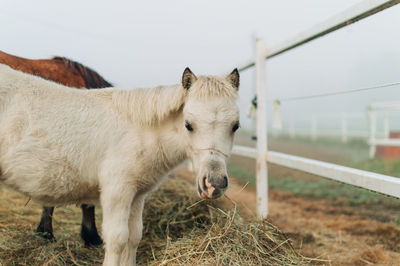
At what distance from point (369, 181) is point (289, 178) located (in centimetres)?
656

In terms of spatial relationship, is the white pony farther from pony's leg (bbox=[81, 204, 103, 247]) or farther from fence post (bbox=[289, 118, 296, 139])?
fence post (bbox=[289, 118, 296, 139])

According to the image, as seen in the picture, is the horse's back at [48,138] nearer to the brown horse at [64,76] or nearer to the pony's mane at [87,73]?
the brown horse at [64,76]

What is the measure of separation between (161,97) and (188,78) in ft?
1.08

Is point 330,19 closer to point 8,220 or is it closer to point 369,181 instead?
point 369,181

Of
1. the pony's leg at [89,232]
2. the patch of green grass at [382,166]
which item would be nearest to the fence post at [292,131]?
the patch of green grass at [382,166]

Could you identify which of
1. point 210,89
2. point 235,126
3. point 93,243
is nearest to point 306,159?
point 235,126

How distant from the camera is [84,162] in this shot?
8.25ft

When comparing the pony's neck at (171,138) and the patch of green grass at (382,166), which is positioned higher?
the pony's neck at (171,138)

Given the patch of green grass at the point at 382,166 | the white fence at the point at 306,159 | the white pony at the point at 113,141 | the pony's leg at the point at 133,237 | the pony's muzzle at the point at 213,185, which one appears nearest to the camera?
the pony's muzzle at the point at 213,185

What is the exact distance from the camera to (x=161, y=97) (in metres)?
2.69

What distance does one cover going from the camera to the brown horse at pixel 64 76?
11.2 ft

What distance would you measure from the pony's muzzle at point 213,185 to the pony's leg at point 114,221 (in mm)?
741

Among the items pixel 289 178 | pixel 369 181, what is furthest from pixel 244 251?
pixel 289 178

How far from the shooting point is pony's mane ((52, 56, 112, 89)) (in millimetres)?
4023
